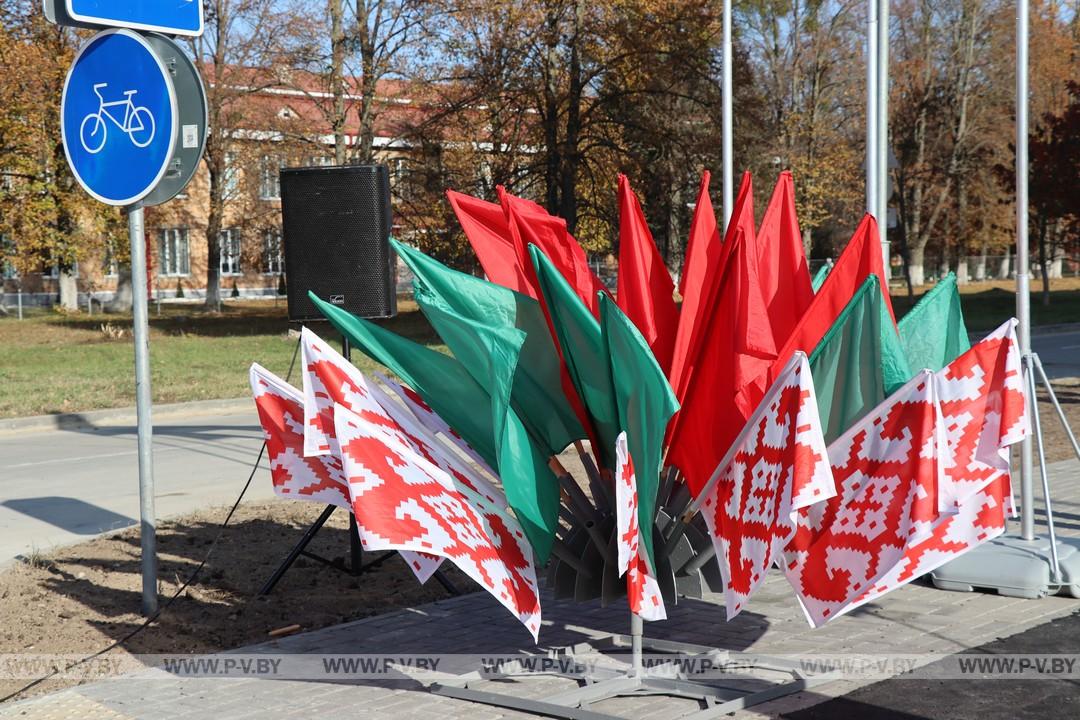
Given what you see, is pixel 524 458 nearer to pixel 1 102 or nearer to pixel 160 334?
pixel 160 334

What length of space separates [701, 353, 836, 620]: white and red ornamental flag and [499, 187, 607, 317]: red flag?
125 cm

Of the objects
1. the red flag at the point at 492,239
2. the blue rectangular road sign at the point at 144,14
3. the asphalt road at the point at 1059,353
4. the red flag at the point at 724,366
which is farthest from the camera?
the asphalt road at the point at 1059,353

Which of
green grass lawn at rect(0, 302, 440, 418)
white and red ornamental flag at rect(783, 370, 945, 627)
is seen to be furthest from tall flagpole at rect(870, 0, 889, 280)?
green grass lawn at rect(0, 302, 440, 418)

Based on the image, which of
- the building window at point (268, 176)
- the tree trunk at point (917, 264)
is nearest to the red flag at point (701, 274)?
the building window at point (268, 176)

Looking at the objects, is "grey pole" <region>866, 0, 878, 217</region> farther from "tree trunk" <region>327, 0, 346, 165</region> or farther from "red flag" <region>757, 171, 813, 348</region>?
"tree trunk" <region>327, 0, 346, 165</region>

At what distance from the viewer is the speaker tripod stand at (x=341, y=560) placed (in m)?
7.45

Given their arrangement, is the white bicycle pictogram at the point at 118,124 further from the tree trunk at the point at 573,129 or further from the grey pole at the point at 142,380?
the tree trunk at the point at 573,129

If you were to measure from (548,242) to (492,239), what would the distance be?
280 millimetres

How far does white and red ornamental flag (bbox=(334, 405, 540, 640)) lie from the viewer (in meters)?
4.68

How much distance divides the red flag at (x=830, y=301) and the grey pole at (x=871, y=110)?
296 cm

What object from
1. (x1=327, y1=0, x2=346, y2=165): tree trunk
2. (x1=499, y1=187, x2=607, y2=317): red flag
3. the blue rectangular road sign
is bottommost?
(x1=499, y1=187, x2=607, y2=317): red flag

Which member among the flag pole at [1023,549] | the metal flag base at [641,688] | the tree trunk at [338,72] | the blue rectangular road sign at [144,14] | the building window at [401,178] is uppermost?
the tree trunk at [338,72]

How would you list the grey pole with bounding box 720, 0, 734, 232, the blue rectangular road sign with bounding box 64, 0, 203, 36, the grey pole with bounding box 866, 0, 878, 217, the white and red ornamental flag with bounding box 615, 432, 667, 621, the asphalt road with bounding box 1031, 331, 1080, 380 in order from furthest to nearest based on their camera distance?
the asphalt road with bounding box 1031, 331, 1080, 380, the grey pole with bounding box 720, 0, 734, 232, the grey pole with bounding box 866, 0, 878, 217, the blue rectangular road sign with bounding box 64, 0, 203, 36, the white and red ornamental flag with bounding box 615, 432, 667, 621

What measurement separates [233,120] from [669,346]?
1563 inches
